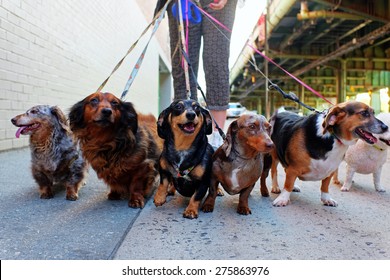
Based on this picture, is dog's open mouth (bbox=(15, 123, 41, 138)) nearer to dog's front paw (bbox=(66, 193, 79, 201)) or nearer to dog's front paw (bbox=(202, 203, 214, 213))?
dog's front paw (bbox=(66, 193, 79, 201))

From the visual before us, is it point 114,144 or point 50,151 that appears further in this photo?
point 50,151

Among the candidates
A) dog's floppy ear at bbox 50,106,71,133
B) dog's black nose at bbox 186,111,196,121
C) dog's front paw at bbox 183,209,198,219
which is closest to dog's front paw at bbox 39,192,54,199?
dog's floppy ear at bbox 50,106,71,133

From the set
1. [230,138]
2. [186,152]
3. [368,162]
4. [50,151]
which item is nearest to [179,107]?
[186,152]

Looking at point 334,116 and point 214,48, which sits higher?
point 214,48

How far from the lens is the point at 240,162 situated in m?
2.52

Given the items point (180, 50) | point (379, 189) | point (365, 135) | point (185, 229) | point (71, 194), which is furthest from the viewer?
point (180, 50)

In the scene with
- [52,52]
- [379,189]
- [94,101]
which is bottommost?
[379,189]

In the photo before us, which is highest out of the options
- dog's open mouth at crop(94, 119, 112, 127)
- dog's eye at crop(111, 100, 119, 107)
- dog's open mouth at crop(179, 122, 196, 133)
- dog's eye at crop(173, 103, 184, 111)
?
dog's eye at crop(111, 100, 119, 107)

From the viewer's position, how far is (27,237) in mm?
1853

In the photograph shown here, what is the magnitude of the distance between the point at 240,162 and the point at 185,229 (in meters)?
0.67

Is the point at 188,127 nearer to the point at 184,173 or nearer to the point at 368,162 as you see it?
the point at 184,173

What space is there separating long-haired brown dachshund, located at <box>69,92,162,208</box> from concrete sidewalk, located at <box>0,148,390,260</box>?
15 cm

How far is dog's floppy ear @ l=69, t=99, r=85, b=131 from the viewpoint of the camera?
264cm

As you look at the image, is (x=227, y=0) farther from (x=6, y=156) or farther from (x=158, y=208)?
(x=6, y=156)
